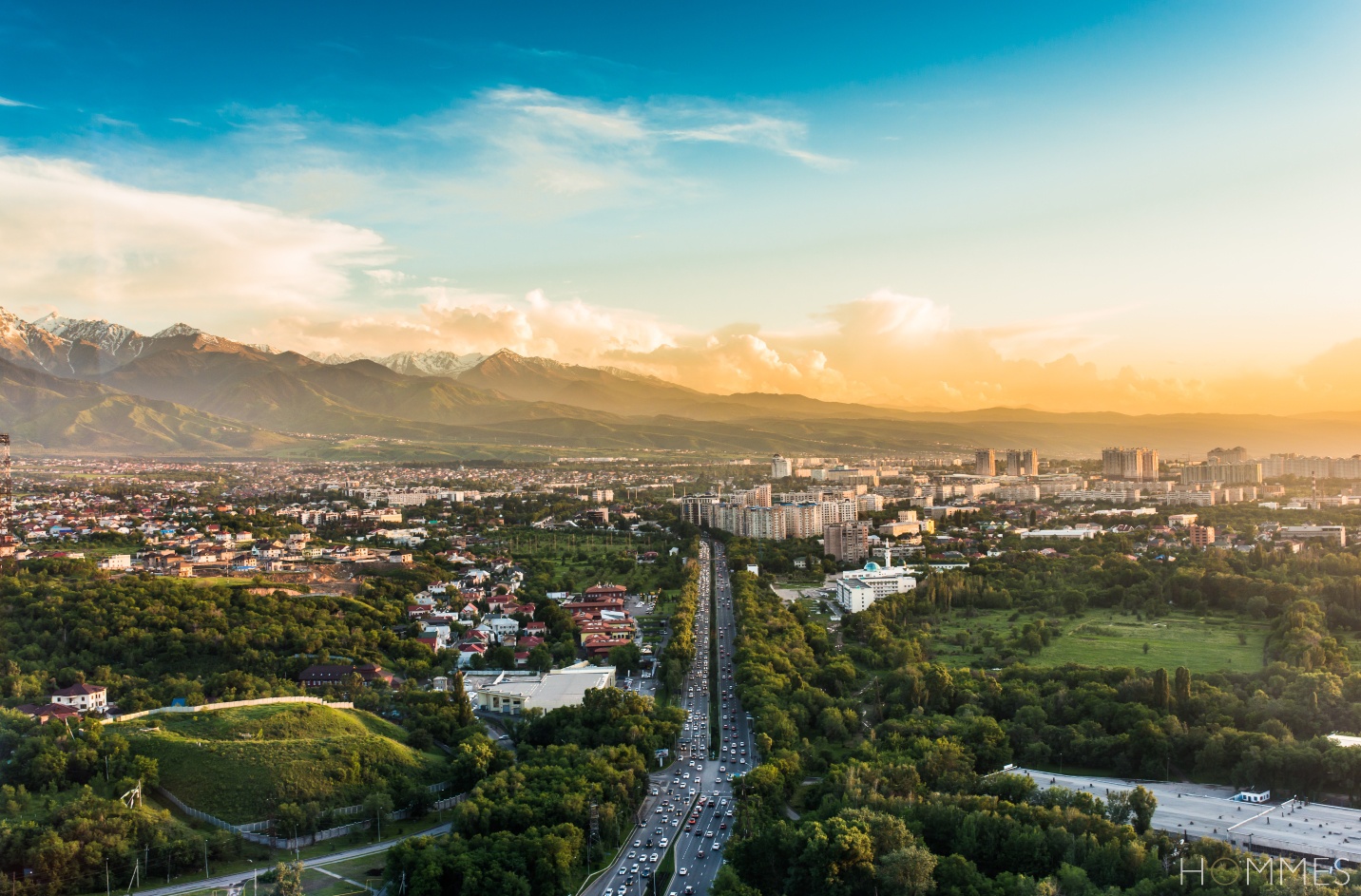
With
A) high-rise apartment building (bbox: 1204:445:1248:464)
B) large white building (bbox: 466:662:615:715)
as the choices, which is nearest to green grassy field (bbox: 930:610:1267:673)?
large white building (bbox: 466:662:615:715)

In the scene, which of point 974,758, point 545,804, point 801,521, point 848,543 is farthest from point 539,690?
point 801,521

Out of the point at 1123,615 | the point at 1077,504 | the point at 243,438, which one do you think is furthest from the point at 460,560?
the point at 243,438

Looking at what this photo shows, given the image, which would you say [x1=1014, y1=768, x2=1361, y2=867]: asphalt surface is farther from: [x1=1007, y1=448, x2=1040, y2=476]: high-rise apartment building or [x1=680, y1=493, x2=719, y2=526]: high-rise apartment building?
[x1=1007, y1=448, x2=1040, y2=476]: high-rise apartment building

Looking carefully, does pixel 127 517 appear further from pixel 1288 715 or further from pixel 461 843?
pixel 1288 715

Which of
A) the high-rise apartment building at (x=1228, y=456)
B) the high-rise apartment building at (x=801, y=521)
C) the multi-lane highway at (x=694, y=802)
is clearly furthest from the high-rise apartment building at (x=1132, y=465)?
the multi-lane highway at (x=694, y=802)

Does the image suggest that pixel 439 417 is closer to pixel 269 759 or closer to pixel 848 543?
pixel 848 543

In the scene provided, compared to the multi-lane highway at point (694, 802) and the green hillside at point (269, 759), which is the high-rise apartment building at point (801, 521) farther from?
the green hillside at point (269, 759)
